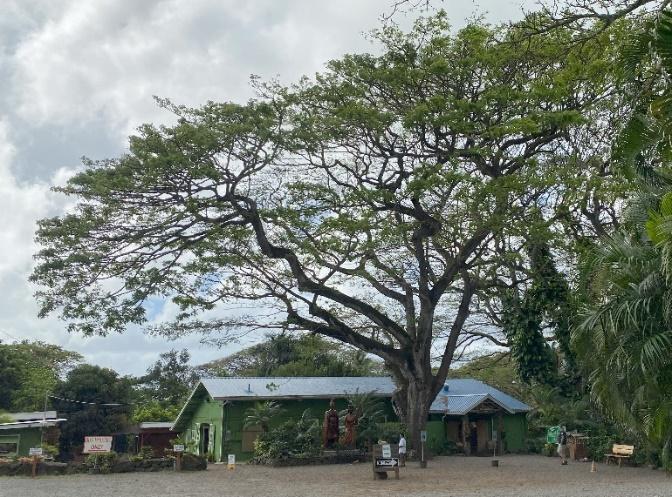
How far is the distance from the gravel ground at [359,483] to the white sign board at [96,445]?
2.91 ft

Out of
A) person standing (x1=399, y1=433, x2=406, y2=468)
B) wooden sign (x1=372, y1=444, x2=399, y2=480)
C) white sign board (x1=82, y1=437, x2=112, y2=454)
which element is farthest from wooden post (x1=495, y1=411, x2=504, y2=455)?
white sign board (x1=82, y1=437, x2=112, y2=454)

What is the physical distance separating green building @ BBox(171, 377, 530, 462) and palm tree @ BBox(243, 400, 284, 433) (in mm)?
875

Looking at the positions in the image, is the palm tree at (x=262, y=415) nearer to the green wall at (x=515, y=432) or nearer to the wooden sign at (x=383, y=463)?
the wooden sign at (x=383, y=463)

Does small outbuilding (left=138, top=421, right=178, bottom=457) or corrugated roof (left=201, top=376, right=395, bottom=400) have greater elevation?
corrugated roof (left=201, top=376, right=395, bottom=400)

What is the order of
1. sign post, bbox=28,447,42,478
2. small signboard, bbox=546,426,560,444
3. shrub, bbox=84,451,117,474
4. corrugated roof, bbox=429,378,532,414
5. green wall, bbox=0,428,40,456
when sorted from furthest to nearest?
corrugated roof, bbox=429,378,532,414 < green wall, bbox=0,428,40,456 < small signboard, bbox=546,426,560,444 < shrub, bbox=84,451,117,474 < sign post, bbox=28,447,42,478

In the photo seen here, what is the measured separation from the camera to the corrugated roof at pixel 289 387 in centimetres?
2583

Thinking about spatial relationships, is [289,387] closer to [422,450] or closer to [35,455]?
[422,450]

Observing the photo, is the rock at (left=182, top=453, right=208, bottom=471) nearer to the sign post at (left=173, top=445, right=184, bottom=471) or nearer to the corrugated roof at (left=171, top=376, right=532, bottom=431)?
the sign post at (left=173, top=445, right=184, bottom=471)

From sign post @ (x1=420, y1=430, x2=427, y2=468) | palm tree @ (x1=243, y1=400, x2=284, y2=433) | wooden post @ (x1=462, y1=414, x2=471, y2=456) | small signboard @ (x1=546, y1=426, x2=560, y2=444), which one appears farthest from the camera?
wooden post @ (x1=462, y1=414, x2=471, y2=456)

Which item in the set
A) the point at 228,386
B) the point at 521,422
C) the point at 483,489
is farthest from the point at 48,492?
the point at 521,422

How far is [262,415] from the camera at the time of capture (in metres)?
24.3

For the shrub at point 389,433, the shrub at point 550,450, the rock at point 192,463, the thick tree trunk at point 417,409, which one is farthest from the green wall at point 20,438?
the shrub at point 550,450

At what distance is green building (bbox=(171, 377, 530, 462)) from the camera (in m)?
25.8

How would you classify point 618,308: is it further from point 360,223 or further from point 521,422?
point 521,422
